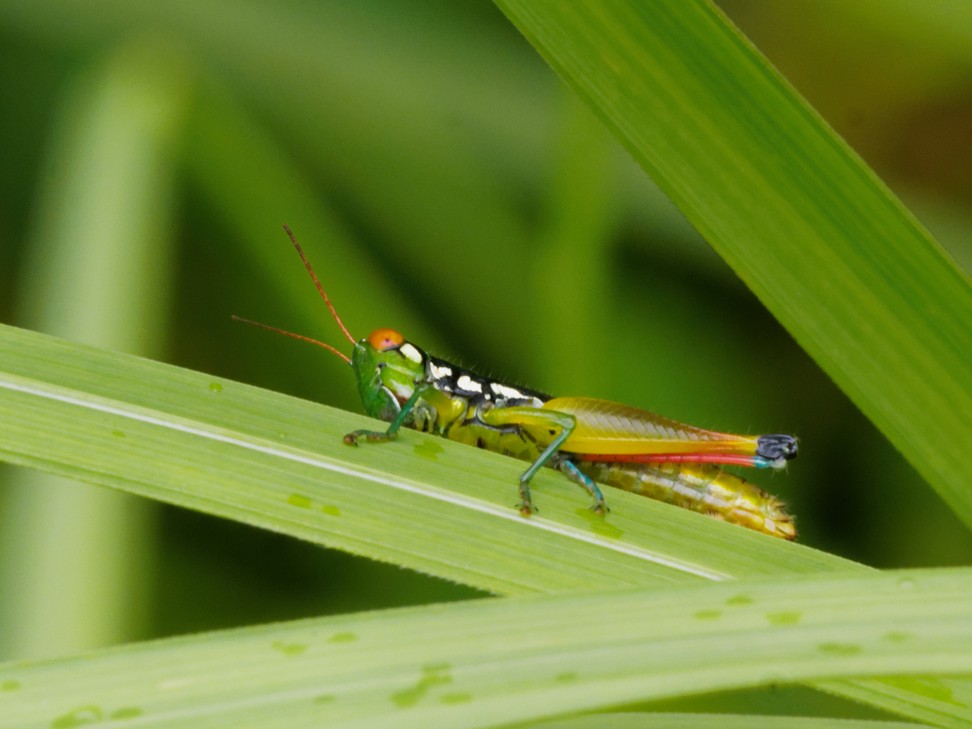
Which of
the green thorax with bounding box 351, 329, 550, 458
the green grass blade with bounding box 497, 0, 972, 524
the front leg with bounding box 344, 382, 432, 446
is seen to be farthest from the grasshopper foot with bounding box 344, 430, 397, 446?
the green grass blade with bounding box 497, 0, 972, 524

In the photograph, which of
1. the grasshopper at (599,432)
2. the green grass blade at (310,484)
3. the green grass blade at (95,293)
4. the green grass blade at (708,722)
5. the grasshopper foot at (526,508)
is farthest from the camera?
the grasshopper at (599,432)

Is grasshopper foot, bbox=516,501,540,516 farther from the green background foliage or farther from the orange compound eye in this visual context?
the green background foliage

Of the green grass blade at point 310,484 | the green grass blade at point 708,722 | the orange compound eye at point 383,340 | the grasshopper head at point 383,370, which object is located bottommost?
the green grass blade at point 708,722

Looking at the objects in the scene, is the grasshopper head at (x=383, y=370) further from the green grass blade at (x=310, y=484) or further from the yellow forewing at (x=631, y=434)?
the green grass blade at (x=310, y=484)

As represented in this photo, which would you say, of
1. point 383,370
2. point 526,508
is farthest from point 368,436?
point 383,370

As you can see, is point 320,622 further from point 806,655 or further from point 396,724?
point 806,655

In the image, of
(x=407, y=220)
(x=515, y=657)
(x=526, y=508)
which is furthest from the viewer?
(x=407, y=220)

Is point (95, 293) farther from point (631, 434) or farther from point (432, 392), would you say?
point (631, 434)

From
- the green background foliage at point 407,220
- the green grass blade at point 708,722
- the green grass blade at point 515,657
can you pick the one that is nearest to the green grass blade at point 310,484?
the green grass blade at point 708,722
